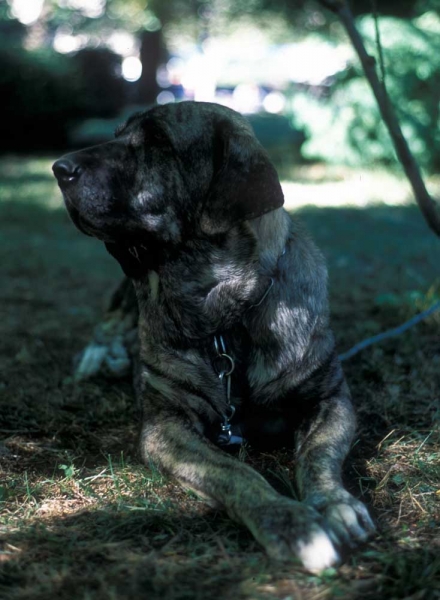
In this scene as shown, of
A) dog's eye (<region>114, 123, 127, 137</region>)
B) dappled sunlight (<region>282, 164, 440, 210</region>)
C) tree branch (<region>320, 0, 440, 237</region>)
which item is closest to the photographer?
dog's eye (<region>114, 123, 127, 137</region>)

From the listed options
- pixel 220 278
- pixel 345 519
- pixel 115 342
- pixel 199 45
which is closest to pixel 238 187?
pixel 220 278

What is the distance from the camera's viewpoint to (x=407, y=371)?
479 centimetres

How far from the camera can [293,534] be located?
8.12 feet

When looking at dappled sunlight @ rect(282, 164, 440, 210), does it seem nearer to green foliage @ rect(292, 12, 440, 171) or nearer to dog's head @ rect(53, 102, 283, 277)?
green foliage @ rect(292, 12, 440, 171)

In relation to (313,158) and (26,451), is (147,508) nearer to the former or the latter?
(26,451)

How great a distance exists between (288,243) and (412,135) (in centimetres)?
1059

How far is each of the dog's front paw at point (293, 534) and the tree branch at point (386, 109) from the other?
2.88 metres

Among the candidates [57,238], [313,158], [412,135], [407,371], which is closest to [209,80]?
[313,158]

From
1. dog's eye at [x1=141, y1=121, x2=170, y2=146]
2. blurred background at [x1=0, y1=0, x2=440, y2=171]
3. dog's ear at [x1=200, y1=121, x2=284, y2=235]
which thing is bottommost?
dog's ear at [x1=200, y1=121, x2=284, y2=235]

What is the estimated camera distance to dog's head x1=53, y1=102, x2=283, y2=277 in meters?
3.25

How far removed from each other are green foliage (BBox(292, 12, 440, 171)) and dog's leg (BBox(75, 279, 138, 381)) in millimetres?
9410

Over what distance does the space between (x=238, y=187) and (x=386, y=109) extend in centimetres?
198

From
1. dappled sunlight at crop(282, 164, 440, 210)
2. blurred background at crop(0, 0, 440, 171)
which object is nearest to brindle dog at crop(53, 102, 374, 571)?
blurred background at crop(0, 0, 440, 171)

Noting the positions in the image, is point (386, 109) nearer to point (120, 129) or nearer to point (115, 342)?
point (120, 129)
